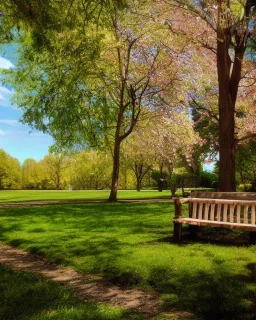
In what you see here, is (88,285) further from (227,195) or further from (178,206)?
(227,195)

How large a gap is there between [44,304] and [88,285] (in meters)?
1.08

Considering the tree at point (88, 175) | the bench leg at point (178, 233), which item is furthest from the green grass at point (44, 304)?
the tree at point (88, 175)

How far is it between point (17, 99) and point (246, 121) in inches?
657

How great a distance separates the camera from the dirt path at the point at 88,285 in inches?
191

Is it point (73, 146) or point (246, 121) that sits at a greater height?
point (246, 121)

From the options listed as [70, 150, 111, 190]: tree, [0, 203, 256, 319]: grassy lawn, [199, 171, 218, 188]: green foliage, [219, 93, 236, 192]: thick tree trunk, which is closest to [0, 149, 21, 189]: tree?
[70, 150, 111, 190]: tree

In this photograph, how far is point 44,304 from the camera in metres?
4.75

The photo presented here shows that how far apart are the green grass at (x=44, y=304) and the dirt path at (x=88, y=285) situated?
0.25 meters

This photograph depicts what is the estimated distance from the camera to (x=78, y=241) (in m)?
8.84

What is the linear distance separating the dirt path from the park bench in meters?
3.10

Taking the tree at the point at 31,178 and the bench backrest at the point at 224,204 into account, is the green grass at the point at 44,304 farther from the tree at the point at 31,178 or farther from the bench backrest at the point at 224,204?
the tree at the point at 31,178

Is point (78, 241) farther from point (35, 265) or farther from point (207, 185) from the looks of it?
point (207, 185)

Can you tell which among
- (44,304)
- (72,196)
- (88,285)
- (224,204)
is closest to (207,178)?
(72,196)

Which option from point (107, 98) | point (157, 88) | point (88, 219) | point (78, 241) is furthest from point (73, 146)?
point (78, 241)
